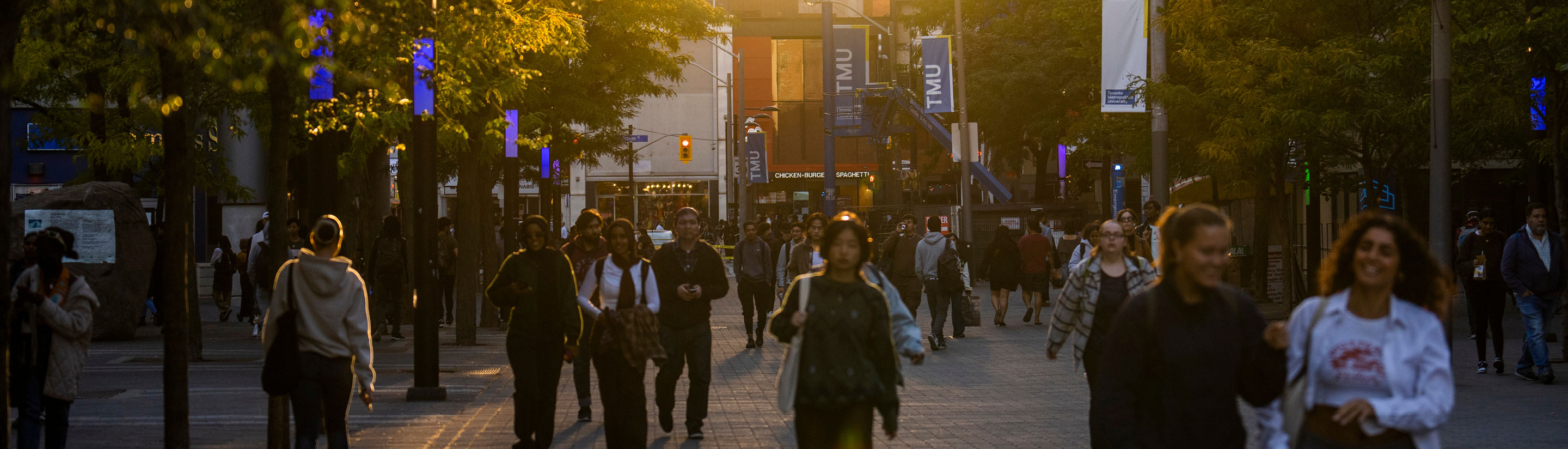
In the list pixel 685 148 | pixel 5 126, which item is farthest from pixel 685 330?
pixel 685 148

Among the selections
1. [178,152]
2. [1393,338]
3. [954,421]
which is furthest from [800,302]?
[954,421]

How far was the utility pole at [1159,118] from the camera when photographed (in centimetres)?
1659

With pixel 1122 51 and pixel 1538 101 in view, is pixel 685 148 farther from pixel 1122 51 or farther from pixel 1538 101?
pixel 1538 101

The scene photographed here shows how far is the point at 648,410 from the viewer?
10.8 metres

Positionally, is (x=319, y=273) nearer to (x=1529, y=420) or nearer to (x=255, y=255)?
(x=1529, y=420)

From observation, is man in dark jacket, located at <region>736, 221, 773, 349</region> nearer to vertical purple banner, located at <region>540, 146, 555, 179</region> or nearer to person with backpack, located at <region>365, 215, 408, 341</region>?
person with backpack, located at <region>365, 215, 408, 341</region>

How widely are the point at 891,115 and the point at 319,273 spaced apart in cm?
3378

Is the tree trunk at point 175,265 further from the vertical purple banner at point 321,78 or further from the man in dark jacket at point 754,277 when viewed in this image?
the man in dark jacket at point 754,277

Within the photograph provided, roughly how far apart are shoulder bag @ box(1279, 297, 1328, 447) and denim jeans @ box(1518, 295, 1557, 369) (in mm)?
9194

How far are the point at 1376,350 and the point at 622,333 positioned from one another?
4.87m

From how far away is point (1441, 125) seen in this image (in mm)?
11508

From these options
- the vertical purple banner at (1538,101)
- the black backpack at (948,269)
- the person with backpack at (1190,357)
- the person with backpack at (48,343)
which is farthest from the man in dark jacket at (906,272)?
the person with backpack at (1190,357)

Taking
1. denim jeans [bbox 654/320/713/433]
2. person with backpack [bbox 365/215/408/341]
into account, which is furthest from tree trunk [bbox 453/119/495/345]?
denim jeans [bbox 654/320/713/433]

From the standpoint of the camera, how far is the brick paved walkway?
895cm
